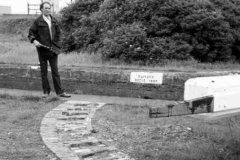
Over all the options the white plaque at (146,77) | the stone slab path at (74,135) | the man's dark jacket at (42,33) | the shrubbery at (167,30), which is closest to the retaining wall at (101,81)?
the white plaque at (146,77)

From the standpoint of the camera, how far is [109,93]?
7.71 metres

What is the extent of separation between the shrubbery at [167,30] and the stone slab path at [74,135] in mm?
3031

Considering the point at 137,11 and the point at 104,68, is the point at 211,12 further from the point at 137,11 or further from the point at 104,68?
the point at 104,68

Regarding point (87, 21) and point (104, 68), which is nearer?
point (104, 68)

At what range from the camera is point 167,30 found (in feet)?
32.3

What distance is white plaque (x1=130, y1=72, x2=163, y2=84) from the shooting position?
722cm

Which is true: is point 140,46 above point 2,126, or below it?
above

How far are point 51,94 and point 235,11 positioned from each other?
6127 millimetres

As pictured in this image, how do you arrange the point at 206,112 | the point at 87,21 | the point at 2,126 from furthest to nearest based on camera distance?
the point at 87,21 < the point at 2,126 < the point at 206,112

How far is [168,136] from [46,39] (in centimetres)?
340

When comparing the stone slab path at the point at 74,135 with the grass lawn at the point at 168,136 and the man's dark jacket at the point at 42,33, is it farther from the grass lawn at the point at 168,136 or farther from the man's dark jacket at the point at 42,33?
the man's dark jacket at the point at 42,33

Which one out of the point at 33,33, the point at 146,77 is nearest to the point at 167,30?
the point at 146,77

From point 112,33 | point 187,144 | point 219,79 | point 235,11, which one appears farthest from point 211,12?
point 219,79

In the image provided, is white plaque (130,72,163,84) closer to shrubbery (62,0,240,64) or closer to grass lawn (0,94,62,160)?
grass lawn (0,94,62,160)
